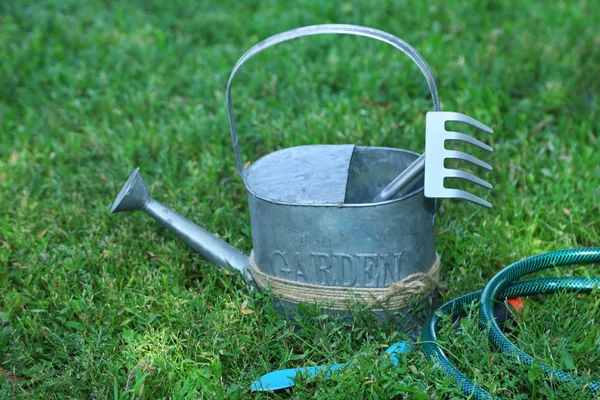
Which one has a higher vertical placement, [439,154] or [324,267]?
[439,154]

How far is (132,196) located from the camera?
7.88 ft

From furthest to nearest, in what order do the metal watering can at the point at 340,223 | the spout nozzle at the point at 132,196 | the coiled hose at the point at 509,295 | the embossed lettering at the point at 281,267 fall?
1. the spout nozzle at the point at 132,196
2. the embossed lettering at the point at 281,267
3. the metal watering can at the point at 340,223
4. the coiled hose at the point at 509,295

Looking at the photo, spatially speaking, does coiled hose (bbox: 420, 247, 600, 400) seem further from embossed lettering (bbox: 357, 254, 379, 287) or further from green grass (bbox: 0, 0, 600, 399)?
embossed lettering (bbox: 357, 254, 379, 287)

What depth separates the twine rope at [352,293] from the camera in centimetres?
213

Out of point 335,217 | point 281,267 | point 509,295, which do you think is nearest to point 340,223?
point 335,217

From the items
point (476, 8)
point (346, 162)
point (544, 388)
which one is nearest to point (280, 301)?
point (346, 162)

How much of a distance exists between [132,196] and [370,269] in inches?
32.9

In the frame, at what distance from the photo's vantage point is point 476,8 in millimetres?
4480

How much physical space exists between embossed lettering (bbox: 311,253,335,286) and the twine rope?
0.02m

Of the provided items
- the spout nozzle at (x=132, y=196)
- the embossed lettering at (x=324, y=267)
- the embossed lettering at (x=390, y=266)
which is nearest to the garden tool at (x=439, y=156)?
the embossed lettering at (x=390, y=266)

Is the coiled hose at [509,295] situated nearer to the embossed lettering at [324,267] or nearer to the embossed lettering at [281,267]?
the embossed lettering at [324,267]

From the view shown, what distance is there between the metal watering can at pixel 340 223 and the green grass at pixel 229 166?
129 millimetres

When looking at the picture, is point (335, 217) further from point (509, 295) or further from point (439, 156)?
point (509, 295)

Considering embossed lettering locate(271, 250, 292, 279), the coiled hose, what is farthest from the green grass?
embossed lettering locate(271, 250, 292, 279)
